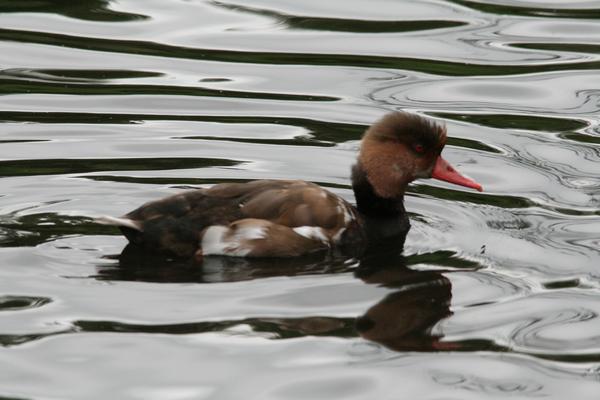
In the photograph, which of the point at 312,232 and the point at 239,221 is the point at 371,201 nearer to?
the point at 312,232

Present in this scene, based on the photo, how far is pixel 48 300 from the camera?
9086 millimetres

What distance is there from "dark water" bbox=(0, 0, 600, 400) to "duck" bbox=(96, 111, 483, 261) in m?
0.17

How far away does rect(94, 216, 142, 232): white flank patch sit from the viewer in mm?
9758

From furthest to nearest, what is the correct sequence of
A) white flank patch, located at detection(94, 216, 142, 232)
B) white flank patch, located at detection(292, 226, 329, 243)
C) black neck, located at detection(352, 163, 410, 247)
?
1. black neck, located at detection(352, 163, 410, 247)
2. white flank patch, located at detection(292, 226, 329, 243)
3. white flank patch, located at detection(94, 216, 142, 232)

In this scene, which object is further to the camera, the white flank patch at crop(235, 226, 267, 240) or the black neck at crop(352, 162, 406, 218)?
the black neck at crop(352, 162, 406, 218)

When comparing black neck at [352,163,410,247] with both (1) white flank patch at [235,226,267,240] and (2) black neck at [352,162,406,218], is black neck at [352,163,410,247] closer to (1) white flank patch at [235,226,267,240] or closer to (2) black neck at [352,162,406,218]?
(2) black neck at [352,162,406,218]

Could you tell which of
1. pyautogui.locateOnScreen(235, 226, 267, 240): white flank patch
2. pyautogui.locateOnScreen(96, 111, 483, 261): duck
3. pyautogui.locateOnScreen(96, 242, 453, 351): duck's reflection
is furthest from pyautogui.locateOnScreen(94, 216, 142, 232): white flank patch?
pyautogui.locateOnScreen(235, 226, 267, 240): white flank patch

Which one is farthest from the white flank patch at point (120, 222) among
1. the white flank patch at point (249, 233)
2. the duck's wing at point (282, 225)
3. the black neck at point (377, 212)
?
the black neck at point (377, 212)

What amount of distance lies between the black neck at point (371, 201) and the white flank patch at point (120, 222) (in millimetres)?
1821

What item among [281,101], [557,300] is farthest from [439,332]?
[281,101]

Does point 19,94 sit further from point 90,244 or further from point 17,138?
point 90,244

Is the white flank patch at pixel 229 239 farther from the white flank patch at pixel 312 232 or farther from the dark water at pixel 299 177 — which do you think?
the white flank patch at pixel 312 232

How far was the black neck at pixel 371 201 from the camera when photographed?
10922 millimetres

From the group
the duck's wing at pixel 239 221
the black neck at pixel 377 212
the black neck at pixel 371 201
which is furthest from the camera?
the black neck at pixel 371 201
